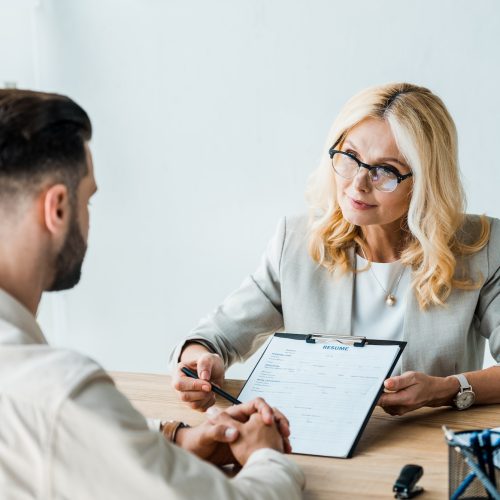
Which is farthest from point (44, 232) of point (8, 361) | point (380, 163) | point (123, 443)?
point (380, 163)

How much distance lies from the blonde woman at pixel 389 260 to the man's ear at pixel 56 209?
0.84 metres

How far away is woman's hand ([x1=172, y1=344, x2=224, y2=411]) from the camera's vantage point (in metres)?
1.84

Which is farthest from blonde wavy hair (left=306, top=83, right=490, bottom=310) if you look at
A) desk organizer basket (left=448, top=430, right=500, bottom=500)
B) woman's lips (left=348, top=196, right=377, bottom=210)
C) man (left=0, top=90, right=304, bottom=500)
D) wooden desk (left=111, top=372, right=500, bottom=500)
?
man (left=0, top=90, right=304, bottom=500)

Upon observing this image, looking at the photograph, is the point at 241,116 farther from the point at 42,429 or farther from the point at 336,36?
the point at 42,429

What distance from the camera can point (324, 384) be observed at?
1786mm

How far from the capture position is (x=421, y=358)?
214 cm

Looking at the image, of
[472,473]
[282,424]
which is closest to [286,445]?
[282,424]

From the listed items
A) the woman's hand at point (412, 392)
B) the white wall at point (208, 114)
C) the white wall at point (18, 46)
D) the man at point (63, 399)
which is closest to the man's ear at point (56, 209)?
the man at point (63, 399)

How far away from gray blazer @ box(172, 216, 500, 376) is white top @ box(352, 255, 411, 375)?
0.04m

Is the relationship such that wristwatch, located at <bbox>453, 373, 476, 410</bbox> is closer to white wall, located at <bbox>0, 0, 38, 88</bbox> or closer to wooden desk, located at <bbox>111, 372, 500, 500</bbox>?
wooden desk, located at <bbox>111, 372, 500, 500</bbox>

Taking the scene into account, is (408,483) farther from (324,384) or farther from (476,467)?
(324,384)

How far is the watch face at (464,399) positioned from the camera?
185cm

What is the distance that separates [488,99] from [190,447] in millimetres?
2204

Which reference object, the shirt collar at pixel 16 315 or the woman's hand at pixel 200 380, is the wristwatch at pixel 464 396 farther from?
the shirt collar at pixel 16 315
